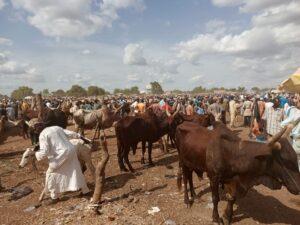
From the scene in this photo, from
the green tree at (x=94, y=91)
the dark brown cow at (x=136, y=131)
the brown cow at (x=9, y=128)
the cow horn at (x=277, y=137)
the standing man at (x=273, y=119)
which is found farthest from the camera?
the green tree at (x=94, y=91)

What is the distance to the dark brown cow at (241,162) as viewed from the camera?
530cm

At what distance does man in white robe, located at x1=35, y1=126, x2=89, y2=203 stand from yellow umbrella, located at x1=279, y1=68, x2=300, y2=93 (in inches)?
175

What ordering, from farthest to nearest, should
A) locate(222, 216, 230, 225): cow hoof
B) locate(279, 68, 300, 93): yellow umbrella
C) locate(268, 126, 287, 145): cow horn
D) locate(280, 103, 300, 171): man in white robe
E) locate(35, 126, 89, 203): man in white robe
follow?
locate(35, 126, 89, 203): man in white robe → locate(222, 216, 230, 225): cow hoof → locate(279, 68, 300, 93): yellow umbrella → locate(280, 103, 300, 171): man in white robe → locate(268, 126, 287, 145): cow horn

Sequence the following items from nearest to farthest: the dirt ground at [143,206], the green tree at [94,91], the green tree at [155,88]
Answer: the dirt ground at [143,206] < the green tree at [94,91] < the green tree at [155,88]

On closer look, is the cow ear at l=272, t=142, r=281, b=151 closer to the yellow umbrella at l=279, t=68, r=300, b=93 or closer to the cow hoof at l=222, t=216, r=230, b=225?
the yellow umbrella at l=279, t=68, r=300, b=93

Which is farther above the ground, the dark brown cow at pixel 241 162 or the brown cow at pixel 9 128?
the dark brown cow at pixel 241 162

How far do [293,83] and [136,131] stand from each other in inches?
219

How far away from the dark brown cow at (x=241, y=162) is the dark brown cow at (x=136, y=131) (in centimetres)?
380

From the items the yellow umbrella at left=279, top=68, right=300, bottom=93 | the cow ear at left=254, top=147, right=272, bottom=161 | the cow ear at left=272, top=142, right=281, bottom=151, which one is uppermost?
the yellow umbrella at left=279, top=68, right=300, bottom=93

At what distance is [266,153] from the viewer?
527 cm

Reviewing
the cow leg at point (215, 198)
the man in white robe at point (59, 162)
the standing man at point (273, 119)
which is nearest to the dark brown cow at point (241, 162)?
the cow leg at point (215, 198)

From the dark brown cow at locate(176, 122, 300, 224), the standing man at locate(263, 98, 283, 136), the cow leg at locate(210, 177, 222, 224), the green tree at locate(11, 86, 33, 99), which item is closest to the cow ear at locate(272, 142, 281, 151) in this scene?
the dark brown cow at locate(176, 122, 300, 224)

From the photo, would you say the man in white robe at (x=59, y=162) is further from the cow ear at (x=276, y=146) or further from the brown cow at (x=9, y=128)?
the brown cow at (x=9, y=128)

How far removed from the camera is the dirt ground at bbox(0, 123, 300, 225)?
21.3ft
